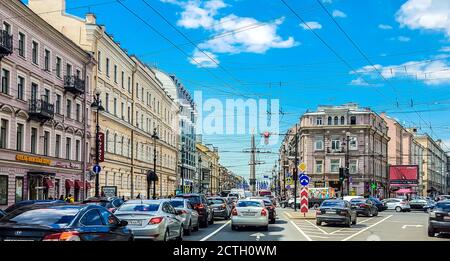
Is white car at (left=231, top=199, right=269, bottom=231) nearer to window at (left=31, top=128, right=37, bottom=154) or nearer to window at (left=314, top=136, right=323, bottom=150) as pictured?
window at (left=31, top=128, right=37, bottom=154)

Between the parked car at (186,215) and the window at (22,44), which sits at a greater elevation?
the window at (22,44)

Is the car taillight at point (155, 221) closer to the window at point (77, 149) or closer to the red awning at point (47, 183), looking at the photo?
the red awning at point (47, 183)

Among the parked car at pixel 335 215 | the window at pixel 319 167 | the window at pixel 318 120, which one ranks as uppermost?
the window at pixel 318 120

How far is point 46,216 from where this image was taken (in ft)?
32.8

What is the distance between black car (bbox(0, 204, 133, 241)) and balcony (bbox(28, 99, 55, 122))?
95.4ft

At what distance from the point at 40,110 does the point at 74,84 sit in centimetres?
Result: 647

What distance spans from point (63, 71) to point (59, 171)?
7934 mm

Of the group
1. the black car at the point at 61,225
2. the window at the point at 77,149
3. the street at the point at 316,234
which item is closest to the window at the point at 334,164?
the window at the point at 77,149

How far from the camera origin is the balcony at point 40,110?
38906mm

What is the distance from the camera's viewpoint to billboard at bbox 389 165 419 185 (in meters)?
97.3

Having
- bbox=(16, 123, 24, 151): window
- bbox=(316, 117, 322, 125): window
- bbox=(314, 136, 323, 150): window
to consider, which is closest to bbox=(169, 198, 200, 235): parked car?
bbox=(16, 123, 24, 151): window

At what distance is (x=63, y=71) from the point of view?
4481 cm

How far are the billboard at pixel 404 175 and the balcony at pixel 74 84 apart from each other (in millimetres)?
67168

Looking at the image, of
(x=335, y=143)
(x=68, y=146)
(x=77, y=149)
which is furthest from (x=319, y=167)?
(x=68, y=146)
